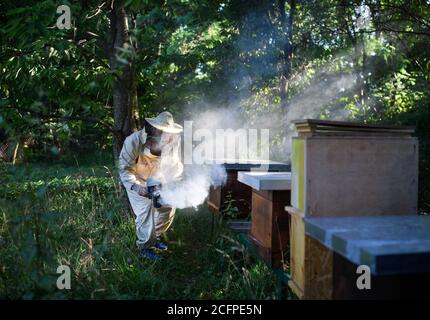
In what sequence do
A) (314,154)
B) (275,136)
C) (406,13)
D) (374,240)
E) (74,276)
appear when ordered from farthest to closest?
(275,136) → (406,13) → (74,276) → (314,154) → (374,240)

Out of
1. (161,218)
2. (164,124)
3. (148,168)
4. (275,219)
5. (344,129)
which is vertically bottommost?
(161,218)

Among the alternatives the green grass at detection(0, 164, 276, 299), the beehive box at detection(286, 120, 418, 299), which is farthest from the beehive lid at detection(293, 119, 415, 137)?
the green grass at detection(0, 164, 276, 299)

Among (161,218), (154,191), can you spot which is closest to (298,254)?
(154,191)

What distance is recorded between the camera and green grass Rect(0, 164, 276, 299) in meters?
2.43

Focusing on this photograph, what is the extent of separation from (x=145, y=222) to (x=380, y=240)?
287 cm

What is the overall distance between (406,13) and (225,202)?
3353 mm

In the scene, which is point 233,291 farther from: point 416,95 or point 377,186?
point 416,95

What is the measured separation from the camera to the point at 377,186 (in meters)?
2.17

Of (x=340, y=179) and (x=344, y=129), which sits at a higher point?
(x=344, y=129)

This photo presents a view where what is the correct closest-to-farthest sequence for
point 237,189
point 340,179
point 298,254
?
1. point 340,179
2. point 298,254
3. point 237,189

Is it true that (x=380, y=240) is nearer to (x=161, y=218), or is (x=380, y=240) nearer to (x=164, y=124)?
(x=164, y=124)

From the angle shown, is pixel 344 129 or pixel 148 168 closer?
pixel 344 129

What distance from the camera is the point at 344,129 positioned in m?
2.18

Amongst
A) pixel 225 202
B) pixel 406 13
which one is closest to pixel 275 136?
pixel 406 13
